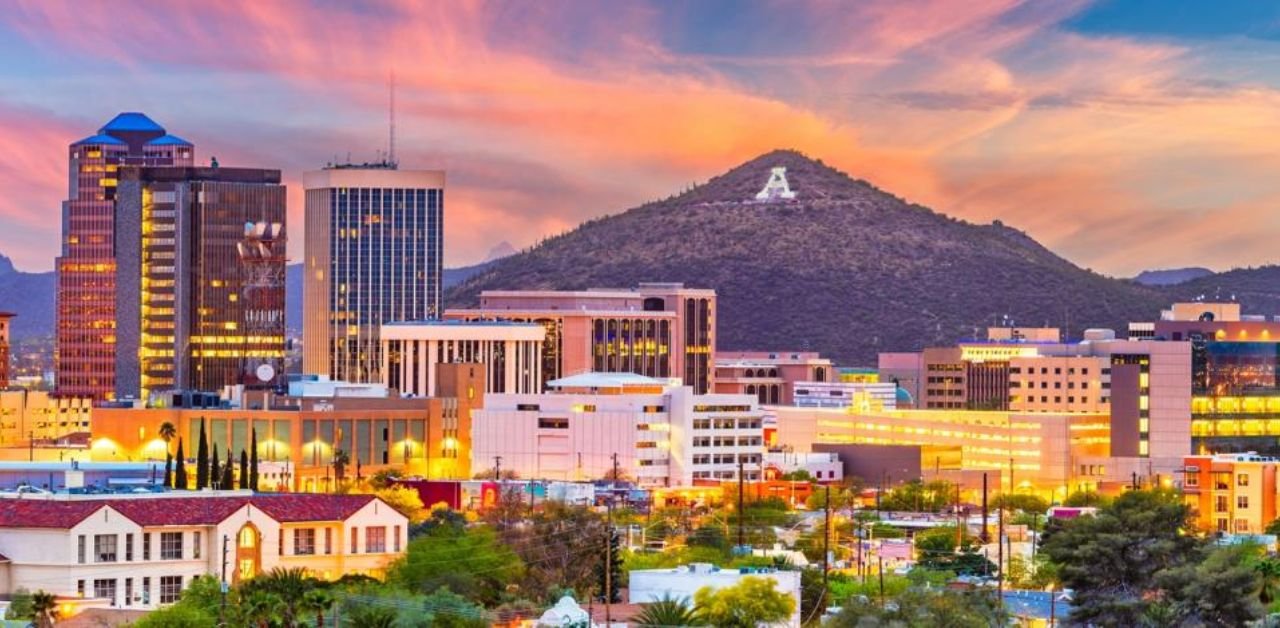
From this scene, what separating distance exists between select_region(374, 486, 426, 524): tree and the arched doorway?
103 ft

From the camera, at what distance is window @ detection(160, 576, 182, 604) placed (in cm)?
9406

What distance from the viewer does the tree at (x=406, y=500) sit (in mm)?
133000

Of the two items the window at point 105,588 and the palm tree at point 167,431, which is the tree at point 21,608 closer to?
the window at point 105,588

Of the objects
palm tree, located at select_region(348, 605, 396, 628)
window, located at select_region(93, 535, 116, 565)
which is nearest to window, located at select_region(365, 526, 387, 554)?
window, located at select_region(93, 535, 116, 565)

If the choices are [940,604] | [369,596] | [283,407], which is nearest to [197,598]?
[369,596]

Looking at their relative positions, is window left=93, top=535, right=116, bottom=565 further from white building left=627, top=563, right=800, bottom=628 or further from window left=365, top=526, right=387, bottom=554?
white building left=627, top=563, right=800, bottom=628

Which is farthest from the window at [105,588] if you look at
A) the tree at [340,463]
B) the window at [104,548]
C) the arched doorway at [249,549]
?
the tree at [340,463]

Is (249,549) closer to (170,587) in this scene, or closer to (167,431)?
(170,587)

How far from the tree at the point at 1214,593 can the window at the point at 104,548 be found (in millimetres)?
34432

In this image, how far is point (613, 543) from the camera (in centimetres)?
10375

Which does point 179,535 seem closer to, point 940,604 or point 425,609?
point 425,609

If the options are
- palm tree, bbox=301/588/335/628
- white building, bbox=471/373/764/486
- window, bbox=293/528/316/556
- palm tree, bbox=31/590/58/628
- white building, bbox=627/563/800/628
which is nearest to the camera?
palm tree, bbox=301/588/335/628

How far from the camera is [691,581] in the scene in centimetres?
8956

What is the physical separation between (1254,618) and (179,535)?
36726 millimetres
